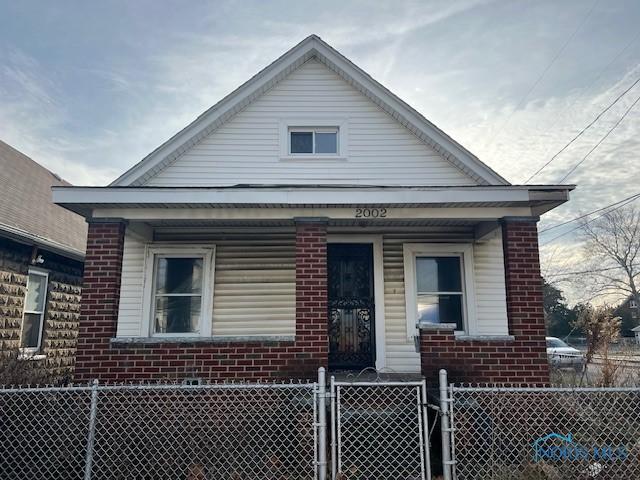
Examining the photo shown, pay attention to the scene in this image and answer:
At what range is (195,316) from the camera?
809 centimetres

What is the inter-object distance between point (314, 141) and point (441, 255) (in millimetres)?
3123

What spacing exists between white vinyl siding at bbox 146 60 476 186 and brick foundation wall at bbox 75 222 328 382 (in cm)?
248

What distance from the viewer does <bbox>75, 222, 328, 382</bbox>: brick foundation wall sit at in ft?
20.0

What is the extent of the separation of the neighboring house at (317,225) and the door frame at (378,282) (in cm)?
2

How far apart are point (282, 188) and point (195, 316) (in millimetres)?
3134

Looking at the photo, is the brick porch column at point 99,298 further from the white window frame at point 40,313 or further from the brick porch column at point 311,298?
the white window frame at point 40,313

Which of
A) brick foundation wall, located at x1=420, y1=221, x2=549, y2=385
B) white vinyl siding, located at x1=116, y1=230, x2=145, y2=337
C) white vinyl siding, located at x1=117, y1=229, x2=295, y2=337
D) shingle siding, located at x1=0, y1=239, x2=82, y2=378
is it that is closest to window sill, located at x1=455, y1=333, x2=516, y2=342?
brick foundation wall, located at x1=420, y1=221, x2=549, y2=385

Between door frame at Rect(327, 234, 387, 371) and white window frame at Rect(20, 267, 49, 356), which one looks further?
white window frame at Rect(20, 267, 49, 356)

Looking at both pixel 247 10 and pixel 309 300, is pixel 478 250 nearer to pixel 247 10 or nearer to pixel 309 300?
pixel 309 300

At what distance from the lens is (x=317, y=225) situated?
21.4 feet

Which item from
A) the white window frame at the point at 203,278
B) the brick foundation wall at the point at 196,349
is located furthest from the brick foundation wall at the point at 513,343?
the white window frame at the point at 203,278

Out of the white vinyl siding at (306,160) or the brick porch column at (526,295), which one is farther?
the white vinyl siding at (306,160)

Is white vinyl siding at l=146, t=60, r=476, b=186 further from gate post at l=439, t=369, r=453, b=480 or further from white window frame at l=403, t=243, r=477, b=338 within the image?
gate post at l=439, t=369, r=453, b=480

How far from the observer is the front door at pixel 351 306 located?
7996mm
